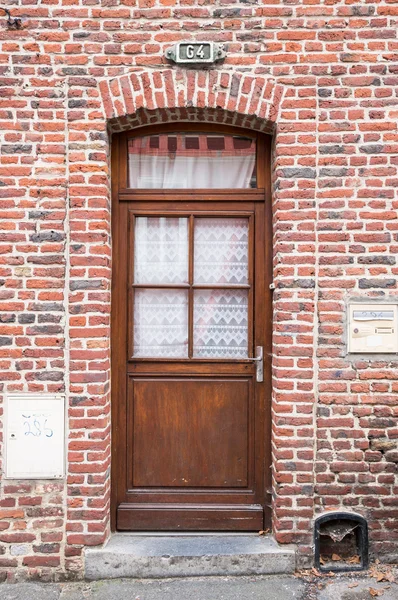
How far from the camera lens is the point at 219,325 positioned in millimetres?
3971

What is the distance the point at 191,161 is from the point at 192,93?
52 cm

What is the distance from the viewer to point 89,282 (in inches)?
145

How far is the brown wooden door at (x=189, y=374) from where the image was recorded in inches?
154

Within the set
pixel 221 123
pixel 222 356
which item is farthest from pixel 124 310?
pixel 221 123

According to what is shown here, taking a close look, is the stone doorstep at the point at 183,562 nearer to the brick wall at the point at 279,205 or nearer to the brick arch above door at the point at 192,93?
the brick wall at the point at 279,205

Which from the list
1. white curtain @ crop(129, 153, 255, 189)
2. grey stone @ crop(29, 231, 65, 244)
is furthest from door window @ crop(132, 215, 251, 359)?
grey stone @ crop(29, 231, 65, 244)

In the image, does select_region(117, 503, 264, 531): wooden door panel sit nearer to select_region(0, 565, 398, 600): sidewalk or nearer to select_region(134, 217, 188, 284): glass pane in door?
select_region(0, 565, 398, 600): sidewalk

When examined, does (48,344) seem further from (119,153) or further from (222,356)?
(119,153)

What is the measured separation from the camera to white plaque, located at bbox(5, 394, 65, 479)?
12.0 feet

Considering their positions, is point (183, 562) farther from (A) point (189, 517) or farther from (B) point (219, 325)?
(B) point (219, 325)

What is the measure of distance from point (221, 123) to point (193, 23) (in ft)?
2.36

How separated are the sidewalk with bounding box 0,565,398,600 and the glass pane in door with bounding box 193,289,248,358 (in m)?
1.60

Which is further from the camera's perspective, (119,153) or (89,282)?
(119,153)

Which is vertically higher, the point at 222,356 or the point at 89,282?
the point at 89,282
